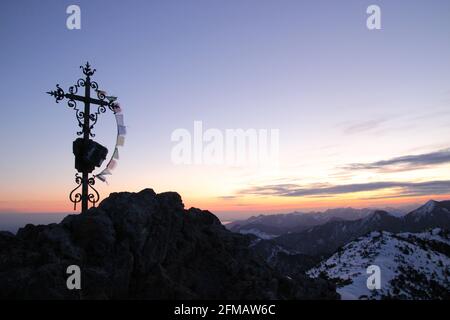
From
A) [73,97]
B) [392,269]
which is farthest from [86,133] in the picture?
[392,269]

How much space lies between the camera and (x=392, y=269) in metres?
49.3

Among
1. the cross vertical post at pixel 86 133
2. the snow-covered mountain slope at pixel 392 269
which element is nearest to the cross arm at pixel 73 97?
the cross vertical post at pixel 86 133

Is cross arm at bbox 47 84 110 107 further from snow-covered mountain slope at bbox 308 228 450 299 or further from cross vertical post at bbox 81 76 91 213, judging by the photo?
snow-covered mountain slope at bbox 308 228 450 299

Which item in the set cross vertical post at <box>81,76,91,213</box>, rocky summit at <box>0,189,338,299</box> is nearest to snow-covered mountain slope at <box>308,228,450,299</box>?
rocky summit at <box>0,189,338,299</box>

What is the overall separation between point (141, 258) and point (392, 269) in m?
45.1

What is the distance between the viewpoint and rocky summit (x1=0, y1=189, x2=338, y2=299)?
11.9 m

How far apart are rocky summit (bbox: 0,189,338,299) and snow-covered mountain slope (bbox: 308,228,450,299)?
13.2 meters

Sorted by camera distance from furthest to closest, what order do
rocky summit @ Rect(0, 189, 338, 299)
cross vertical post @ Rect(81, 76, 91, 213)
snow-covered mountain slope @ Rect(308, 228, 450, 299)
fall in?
1. snow-covered mountain slope @ Rect(308, 228, 450, 299)
2. cross vertical post @ Rect(81, 76, 91, 213)
3. rocky summit @ Rect(0, 189, 338, 299)
